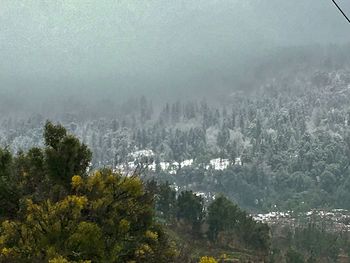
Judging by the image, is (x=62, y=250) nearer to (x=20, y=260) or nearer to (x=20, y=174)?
(x=20, y=260)

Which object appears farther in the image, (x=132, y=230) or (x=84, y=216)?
(x=132, y=230)

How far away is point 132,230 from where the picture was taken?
25.1 m

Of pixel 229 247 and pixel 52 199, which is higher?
pixel 52 199

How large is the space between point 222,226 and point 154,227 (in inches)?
4257

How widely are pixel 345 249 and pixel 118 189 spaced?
6745 inches

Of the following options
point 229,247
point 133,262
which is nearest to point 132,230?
point 133,262

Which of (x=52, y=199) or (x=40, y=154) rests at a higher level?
(x=40, y=154)

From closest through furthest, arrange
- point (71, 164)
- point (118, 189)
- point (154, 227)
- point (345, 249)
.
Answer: point (118, 189), point (71, 164), point (154, 227), point (345, 249)

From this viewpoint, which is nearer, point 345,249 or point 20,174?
point 20,174

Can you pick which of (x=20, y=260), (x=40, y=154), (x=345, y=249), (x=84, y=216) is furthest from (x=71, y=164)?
(x=345, y=249)

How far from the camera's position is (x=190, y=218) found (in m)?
139

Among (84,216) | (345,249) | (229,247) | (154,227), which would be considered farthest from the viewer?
(345,249)

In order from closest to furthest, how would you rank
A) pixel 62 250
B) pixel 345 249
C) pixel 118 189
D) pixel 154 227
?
pixel 62 250, pixel 118 189, pixel 154 227, pixel 345 249

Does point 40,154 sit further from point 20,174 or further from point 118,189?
point 118,189
